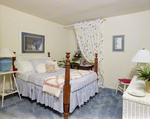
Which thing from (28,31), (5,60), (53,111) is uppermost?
(28,31)

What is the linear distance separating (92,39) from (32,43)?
2.07 metres

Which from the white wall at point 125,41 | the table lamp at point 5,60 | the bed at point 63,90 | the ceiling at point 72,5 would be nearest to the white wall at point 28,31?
the ceiling at point 72,5

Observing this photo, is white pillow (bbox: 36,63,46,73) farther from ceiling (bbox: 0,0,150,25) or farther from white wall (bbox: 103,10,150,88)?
white wall (bbox: 103,10,150,88)

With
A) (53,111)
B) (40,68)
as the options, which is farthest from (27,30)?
(53,111)

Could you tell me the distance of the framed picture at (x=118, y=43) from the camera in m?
3.51

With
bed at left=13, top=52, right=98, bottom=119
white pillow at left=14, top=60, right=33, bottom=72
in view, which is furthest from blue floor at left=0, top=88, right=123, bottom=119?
white pillow at left=14, top=60, right=33, bottom=72

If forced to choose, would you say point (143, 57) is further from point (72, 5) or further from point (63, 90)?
point (72, 5)

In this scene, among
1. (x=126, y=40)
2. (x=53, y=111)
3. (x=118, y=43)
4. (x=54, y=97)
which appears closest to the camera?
(x=54, y=97)

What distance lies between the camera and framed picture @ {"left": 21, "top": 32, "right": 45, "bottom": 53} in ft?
10.6

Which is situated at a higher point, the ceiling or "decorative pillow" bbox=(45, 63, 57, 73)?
the ceiling

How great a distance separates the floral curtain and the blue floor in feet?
4.26

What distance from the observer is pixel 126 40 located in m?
3.45

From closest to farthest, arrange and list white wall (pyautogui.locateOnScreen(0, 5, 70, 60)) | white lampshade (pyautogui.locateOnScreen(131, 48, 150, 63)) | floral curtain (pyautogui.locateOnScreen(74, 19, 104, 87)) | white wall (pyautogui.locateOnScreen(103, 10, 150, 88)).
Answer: white lampshade (pyautogui.locateOnScreen(131, 48, 150, 63))
white wall (pyautogui.locateOnScreen(0, 5, 70, 60))
white wall (pyautogui.locateOnScreen(103, 10, 150, 88))
floral curtain (pyautogui.locateOnScreen(74, 19, 104, 87))

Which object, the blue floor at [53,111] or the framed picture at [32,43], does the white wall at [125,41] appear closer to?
the blue floor at [53,111]
